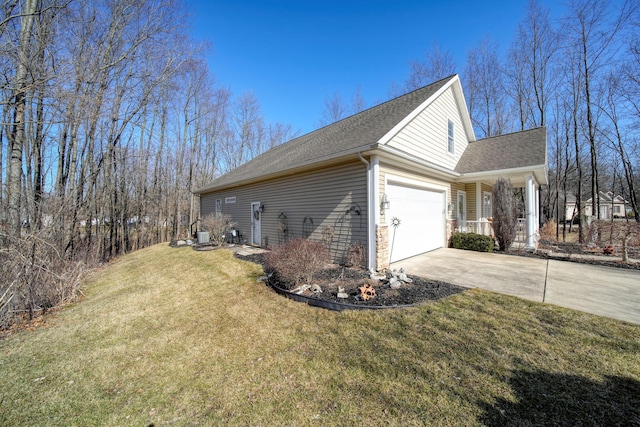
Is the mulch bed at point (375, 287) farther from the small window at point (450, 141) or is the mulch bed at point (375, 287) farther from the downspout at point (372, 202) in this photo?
the small window at point (450, 141)

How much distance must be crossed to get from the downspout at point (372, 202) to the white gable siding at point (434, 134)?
3.57ft

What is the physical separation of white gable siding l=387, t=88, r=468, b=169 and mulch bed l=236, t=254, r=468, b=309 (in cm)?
370

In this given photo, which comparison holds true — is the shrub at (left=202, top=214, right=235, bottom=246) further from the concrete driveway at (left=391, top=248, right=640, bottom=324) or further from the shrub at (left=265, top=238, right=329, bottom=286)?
the concrete driveway at (left=391, top=248, right=640, bottom=324)

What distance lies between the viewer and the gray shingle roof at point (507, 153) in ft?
28.6

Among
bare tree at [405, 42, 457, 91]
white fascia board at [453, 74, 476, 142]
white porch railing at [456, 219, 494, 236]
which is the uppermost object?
bare tree at [405, 42, 457, 91]

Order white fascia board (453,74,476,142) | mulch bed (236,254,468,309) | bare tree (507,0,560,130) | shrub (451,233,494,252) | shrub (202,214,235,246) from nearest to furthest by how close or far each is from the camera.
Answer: mulch bed (236,254,468,309) → shrub (451,233,494,252) → white fascia board (453,74,476,142) → shrub (202,214,235,246) → bare tree (507,0,560,130)

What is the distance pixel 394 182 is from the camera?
6953 mm

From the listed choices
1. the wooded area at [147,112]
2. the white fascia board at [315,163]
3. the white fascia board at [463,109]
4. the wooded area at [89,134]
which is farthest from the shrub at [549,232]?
the wooded area at [89,134]

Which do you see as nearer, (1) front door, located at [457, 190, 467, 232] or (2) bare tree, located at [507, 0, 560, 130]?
(1) front door, located at [457, 190, 467, 232]

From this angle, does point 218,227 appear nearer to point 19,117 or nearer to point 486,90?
point 19,117

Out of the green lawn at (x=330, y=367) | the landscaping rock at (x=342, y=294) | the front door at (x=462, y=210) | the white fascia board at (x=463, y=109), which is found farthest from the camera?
the front door at (x=462, y=210)

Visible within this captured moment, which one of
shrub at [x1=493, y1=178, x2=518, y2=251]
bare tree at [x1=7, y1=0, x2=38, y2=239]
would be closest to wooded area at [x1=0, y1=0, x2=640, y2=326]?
bare tree at [x1=7, y1=0, x2=38, y2=239]

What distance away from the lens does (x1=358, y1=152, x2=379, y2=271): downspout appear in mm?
6070

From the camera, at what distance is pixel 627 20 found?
11477 mm
